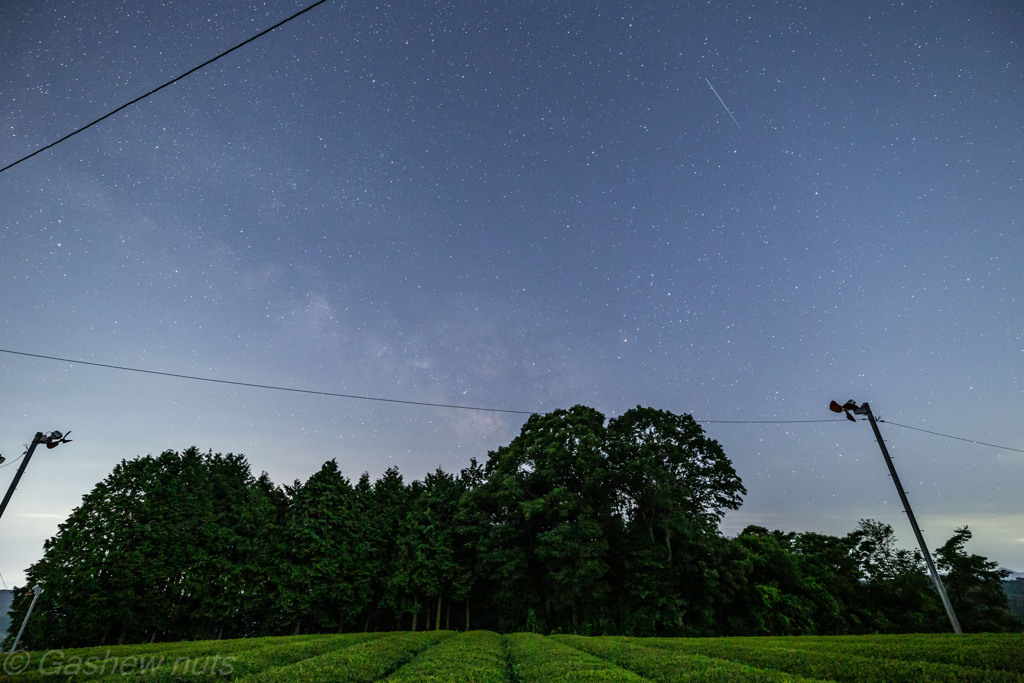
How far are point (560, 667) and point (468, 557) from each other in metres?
25.4

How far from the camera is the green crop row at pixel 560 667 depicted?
9.07 metres

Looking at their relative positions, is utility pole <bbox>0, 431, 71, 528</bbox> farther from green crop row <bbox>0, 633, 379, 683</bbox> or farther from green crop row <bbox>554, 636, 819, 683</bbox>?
green crop row <bbox>554, 636, 819, 683</bbox>

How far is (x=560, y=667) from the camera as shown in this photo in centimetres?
1055

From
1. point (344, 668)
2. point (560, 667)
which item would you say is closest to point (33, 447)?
point (344, 668)

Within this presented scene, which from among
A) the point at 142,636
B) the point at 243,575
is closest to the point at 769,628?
the point at 243,575

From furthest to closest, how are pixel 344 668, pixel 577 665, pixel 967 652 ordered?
1. pixel 344 668
2. pixel 577 665
3. pixel 967 652

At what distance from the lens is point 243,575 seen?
100 ft

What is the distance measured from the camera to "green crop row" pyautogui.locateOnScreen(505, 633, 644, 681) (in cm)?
907

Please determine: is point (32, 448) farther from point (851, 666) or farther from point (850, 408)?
point (850, 408)

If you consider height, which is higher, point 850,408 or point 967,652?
point 850,408

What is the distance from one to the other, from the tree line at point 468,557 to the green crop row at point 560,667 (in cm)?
1238

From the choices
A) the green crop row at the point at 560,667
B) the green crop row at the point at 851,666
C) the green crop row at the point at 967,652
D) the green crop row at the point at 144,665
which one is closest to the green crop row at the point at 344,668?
the green crop row at the point at 144,665

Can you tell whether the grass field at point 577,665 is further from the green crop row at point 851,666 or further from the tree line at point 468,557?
the tree line at point 468,557

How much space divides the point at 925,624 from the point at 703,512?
87.8ft
